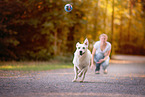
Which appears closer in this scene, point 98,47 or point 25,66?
point 98,47

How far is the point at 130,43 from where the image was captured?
6222cm

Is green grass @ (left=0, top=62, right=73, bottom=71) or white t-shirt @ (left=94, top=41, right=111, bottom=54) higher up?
white t-shirt @ (left=94, top=41, right=111, bottom=54)

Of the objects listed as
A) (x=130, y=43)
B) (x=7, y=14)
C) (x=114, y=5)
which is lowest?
(x=130, y=43)

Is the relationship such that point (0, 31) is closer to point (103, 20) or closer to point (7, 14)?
point (7, 14)

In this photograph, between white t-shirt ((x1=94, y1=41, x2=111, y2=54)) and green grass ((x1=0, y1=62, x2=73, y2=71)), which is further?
green grass ((x1=0, y1=62, x2=73, y2=71))

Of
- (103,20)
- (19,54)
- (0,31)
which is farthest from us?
(103,20)

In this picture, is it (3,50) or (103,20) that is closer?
(3,50)

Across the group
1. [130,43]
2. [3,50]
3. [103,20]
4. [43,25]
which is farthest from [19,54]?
[130,43]

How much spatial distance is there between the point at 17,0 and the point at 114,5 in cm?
1913

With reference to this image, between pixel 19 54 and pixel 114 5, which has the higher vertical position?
pixel 114 5

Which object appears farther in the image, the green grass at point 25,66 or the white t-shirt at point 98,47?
the green grass at point 25,66

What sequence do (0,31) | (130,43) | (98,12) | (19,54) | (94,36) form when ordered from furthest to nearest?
1. (130,43)
2. (98,12)
3. (94,36)
4. (19,54)
5. (0,31)

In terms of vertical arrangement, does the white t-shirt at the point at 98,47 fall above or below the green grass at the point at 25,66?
above

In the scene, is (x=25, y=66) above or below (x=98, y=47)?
below
